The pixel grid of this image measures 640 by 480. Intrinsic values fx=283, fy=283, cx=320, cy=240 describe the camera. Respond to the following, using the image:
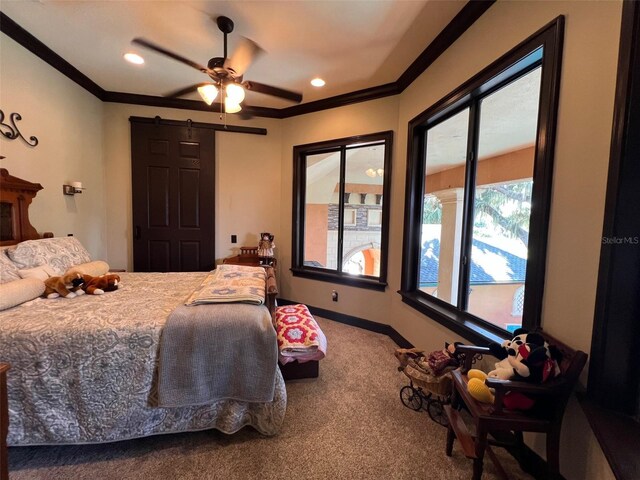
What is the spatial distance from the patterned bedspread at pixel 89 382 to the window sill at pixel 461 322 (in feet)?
4.50

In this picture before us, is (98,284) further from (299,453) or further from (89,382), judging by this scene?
(299,453)

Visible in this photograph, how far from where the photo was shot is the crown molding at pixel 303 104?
2.08 meters

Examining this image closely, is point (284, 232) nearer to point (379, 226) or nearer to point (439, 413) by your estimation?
point (379, 226)

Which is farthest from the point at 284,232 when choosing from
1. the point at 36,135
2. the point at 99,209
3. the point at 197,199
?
the point at 36,135

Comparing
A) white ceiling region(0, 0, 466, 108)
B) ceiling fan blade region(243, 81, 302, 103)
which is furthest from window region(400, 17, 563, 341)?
ceiling fan blade region(243, 81, 302, 103)

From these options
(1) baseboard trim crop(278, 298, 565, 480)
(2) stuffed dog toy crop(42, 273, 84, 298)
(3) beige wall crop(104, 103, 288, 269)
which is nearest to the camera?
(1) baseboard trim crop(278, 298, 565, 480)

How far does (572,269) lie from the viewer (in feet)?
4.40

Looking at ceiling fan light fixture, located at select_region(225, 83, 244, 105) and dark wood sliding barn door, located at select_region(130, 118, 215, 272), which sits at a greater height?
ceiling fan light fixture, located at select_region(225, 83, 244, 105)

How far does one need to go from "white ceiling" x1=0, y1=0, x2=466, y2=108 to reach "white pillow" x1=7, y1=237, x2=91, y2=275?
5.94ft

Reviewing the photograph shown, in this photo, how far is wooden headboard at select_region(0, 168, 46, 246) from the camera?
2.31 meters

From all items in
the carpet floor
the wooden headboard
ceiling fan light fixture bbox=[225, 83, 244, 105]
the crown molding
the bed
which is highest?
the crown molding

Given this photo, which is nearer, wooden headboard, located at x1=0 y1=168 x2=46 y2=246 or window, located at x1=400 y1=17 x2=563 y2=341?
window, located at x1=400 y1=17 x2=563 y2=341

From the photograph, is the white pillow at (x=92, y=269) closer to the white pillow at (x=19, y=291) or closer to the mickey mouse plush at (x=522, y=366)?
the white pillow at (x=19, y=291)

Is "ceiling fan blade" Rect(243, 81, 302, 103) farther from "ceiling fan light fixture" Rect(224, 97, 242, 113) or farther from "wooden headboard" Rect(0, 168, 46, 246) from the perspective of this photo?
"wooden headboard" Rect(0, 168, 46, 246)
